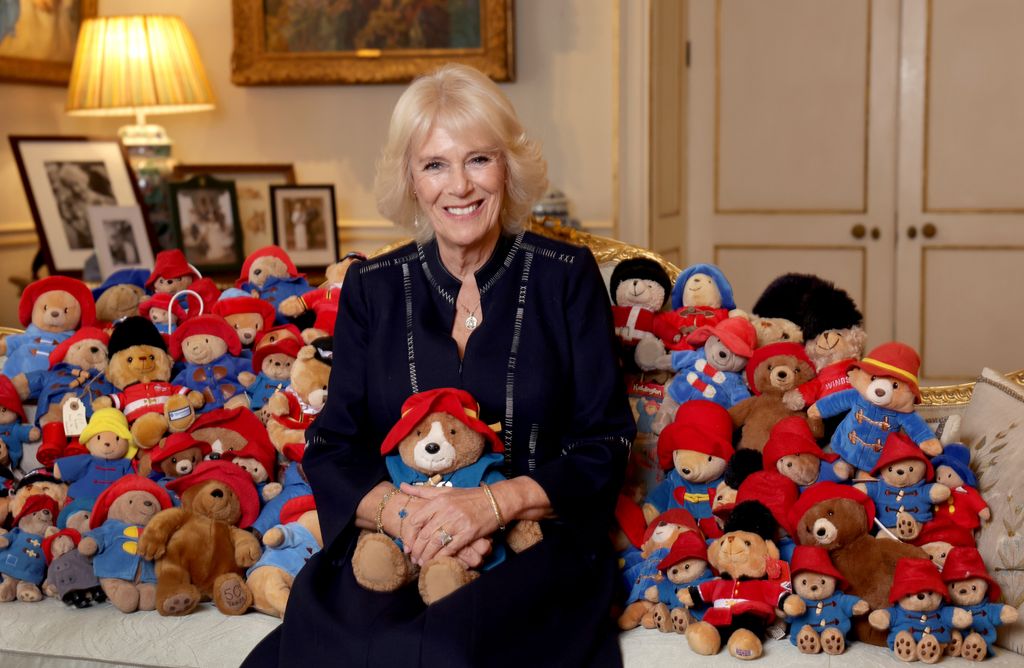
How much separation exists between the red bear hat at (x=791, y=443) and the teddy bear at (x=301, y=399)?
38.3 inches

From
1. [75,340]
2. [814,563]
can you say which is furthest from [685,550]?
[75,340]

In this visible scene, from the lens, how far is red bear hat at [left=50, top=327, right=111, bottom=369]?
262cm

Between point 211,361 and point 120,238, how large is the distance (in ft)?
6.38

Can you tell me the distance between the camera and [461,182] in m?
2.07

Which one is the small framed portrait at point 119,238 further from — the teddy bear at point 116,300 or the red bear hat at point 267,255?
the red bear hat at point 267,255

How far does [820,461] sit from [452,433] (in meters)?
0.71

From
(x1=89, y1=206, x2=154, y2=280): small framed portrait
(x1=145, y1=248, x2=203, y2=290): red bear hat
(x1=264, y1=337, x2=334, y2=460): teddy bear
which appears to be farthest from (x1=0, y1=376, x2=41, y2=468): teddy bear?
(x1=89, y1=206, x2=154, y2=280): small framed portrait

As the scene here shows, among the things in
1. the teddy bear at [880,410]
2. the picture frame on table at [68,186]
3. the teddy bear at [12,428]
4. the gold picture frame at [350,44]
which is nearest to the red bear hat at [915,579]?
the teddy bear at [880,410]

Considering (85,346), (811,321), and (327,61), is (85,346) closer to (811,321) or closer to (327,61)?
(811,321)

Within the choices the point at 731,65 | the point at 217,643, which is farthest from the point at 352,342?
the point at 731,65

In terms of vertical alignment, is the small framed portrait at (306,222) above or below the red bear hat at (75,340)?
above

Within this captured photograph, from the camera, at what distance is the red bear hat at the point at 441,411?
6.48 feet

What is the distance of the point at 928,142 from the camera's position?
5.11m

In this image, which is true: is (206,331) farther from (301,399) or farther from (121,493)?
(121,493)
